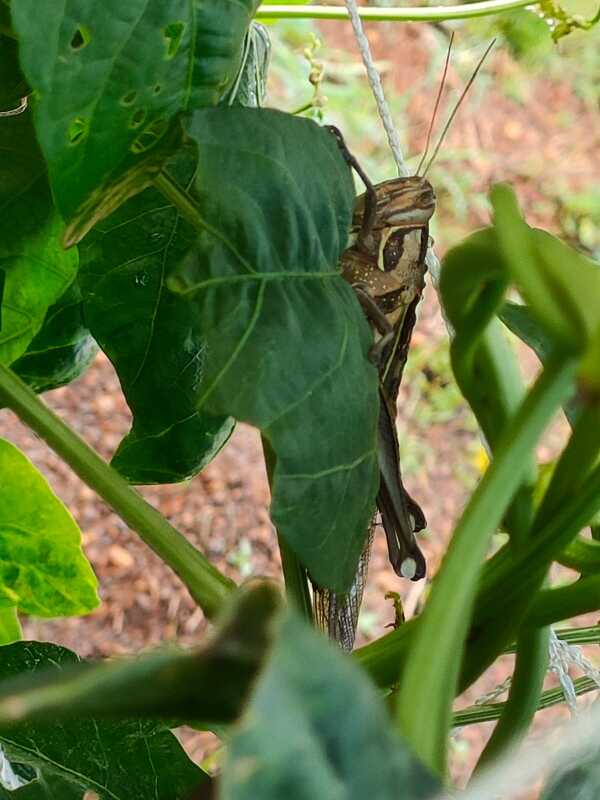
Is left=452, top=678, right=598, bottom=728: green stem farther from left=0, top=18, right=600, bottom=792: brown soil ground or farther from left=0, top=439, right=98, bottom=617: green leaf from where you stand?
left=0, top=18, right=600, bottom=792: brown soil ground

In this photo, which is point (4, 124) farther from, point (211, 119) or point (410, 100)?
point (410, 100)

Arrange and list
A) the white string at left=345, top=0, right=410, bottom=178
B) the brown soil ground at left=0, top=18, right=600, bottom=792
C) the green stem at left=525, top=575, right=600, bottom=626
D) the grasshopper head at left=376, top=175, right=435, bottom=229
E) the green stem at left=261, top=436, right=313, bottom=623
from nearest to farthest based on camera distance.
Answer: the green stem at left=525, top=575, right=600, bottom=626, the green stem at left=261, top=436, right=313, bottom=623, the white string at left=345, top=0, right=410, bottom=178, the grasshopper head at left=376, top=175, right=435, bottom=229, the brown soil ground at left=0, top=18, right=600, bottom=792

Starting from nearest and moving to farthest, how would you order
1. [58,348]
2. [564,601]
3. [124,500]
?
1. [564,601]
2. [124,500]
3. [58,348]

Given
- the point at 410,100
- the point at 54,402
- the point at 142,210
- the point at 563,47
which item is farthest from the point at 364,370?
the point at 563,47

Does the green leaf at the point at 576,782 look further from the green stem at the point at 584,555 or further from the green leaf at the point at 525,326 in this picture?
the green leaf at the point at 525,326

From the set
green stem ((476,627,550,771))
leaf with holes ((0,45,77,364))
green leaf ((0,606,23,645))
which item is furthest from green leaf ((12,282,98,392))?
green stem ((476,627,550,771))

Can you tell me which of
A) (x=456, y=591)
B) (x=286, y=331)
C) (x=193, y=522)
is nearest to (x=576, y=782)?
(x=456, y=591)

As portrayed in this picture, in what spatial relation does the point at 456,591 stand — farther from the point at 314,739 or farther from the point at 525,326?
the point at 525,326
